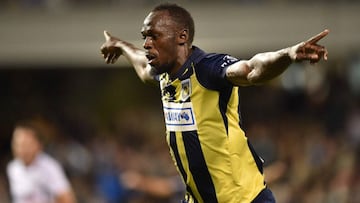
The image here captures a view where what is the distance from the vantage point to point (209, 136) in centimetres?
664

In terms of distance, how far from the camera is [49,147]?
16.9 meters

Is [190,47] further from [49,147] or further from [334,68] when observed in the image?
[334,68]

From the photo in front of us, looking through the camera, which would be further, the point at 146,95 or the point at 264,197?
the point at 146,95

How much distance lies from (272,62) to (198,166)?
97 centimetres

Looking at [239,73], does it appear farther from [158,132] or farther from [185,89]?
[158,132]

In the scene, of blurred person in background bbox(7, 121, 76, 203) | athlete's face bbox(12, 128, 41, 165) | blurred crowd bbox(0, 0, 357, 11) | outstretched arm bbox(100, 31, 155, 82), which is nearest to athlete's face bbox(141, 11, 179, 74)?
outstretched arm bbox(100, 31, 155, 82)

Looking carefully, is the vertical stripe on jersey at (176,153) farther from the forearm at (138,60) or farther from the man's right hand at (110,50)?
the man's right hand at (110,50)

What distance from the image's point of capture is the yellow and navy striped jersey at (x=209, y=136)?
660 cm

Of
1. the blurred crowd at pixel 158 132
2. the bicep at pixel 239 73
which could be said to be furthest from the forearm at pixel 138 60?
the blurred crowd at pixel 158 132

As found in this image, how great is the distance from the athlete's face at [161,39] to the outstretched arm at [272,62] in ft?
1.47

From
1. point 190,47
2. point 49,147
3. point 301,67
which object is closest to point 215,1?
point 301,67

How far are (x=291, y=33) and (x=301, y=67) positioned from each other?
176cm

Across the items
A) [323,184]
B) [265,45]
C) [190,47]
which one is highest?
[190,47]

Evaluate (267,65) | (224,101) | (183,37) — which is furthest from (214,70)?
(267,65)
